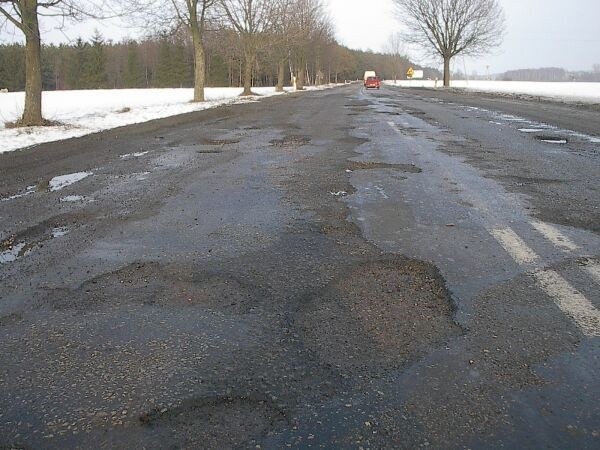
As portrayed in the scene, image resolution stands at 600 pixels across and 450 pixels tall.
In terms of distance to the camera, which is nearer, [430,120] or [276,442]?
[276,442]

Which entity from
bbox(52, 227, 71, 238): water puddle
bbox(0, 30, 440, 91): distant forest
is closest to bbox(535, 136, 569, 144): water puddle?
bbox(52, 227, 71, 238): water puddle

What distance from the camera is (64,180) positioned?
21.9 ft

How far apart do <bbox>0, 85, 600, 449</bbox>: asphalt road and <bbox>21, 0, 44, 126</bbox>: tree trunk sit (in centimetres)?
926

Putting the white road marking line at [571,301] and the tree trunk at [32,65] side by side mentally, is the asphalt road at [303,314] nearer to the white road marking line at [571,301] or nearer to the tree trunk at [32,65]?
the white road marking line at [571,301]

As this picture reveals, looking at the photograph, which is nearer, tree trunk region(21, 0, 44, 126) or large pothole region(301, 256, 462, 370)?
large pothole region(301, 256, 462, 370)

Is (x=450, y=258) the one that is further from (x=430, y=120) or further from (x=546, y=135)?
(x=430, y=120)

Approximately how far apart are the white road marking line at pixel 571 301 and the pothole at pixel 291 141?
22.7 feet

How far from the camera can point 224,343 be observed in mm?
2486

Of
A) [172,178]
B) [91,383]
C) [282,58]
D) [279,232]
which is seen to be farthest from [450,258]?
[282,58]

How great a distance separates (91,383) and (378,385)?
1.23m

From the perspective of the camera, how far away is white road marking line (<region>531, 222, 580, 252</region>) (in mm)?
3758

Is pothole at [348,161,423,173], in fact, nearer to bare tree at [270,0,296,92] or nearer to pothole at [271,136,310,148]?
pothole at [271,136,310,148]

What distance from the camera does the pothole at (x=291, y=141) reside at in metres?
9.75

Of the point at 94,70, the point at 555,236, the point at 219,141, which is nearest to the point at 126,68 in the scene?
the point at 94,70
